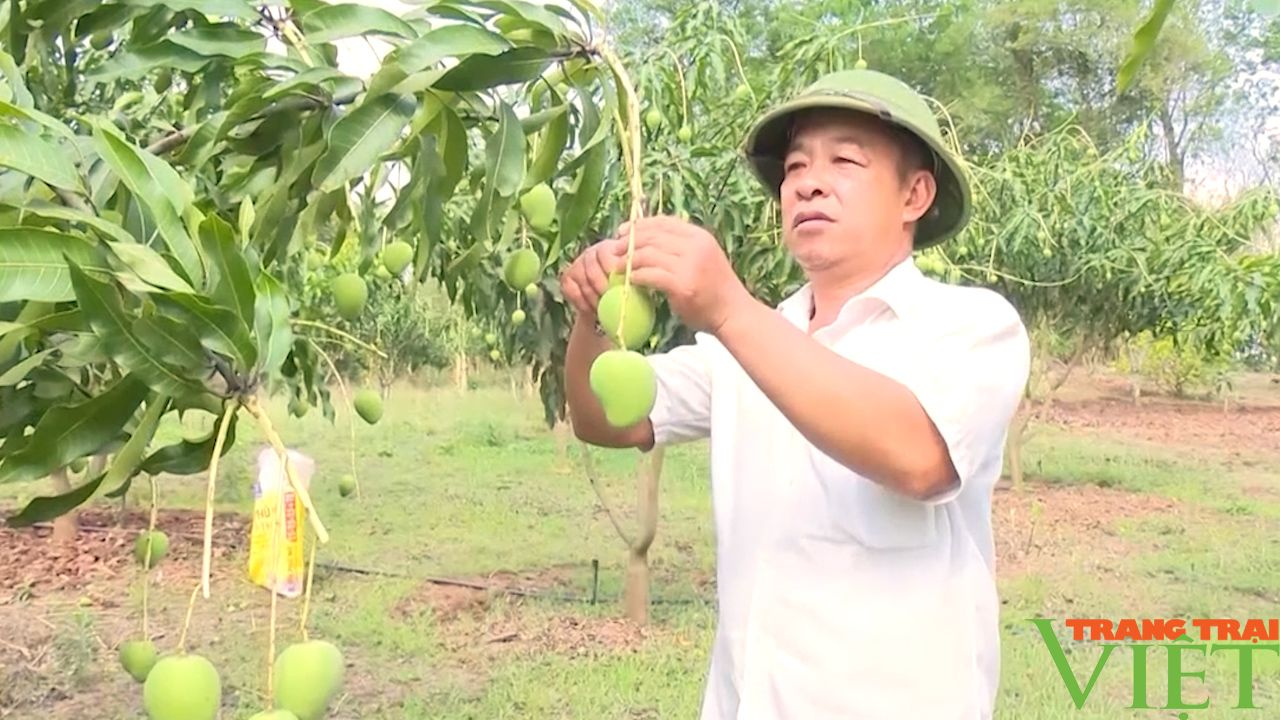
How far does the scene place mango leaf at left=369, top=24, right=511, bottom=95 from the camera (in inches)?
28.4

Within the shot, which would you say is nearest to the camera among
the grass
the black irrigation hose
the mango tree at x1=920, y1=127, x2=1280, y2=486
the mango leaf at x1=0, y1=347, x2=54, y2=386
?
the mango leaf at x1=0, y1=347, x2=54, y2=386

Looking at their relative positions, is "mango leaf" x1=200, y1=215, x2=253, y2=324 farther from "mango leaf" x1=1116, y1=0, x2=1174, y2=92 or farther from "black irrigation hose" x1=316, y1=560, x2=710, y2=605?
"black irrigation hose" x1=316, y1=560, x2=710, y2=605

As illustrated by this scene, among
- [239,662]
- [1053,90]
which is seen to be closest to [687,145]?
[239,662]

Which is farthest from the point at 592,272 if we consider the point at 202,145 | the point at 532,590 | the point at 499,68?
the point at 532,590

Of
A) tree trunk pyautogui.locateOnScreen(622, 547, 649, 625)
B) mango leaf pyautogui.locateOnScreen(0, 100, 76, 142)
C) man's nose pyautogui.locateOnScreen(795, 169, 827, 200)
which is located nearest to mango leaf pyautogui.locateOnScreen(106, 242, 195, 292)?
mango leaf pyautogui.locateOnScreen(0, 100, 76, 142)

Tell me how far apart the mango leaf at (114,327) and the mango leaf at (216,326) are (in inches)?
0.8

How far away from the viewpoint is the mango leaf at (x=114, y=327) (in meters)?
0.59

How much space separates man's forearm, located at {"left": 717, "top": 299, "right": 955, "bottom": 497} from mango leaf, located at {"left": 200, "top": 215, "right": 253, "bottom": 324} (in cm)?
31

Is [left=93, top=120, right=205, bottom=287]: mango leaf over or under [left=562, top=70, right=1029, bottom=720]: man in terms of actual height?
over

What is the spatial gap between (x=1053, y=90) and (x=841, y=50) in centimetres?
1299

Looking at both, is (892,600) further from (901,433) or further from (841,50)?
(841,50)

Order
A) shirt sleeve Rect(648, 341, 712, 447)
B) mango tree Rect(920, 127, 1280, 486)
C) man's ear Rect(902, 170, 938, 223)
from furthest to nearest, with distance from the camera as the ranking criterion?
mango tree Rect(920, 127, 1280, 486) → shirt sleeve Rect(648, 341, 712, 447) → man's ear Rect(902, 170, 938, 223)

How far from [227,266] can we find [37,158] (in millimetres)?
130

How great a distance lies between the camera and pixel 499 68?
74 cm
